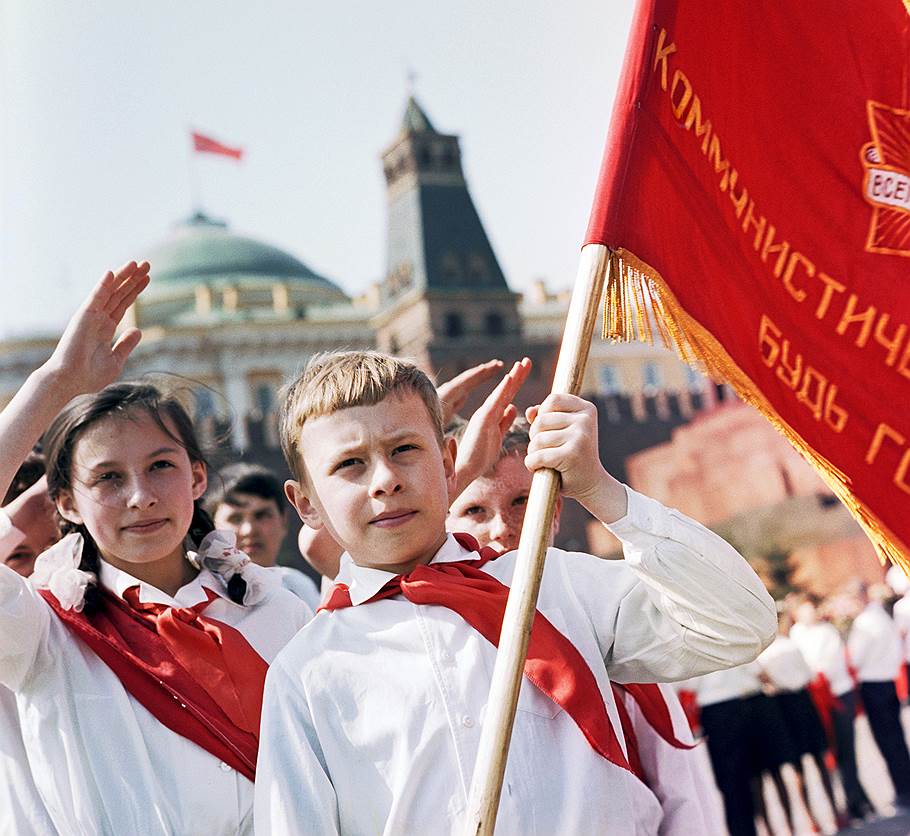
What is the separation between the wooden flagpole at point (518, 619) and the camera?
142 cm

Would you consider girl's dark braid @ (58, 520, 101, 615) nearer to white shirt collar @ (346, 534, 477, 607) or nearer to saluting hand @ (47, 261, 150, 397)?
saluting hand @ (47, 261, 150, 397)

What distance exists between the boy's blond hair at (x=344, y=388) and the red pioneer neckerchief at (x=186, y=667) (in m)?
0.35

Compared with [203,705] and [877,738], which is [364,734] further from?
[877,738]

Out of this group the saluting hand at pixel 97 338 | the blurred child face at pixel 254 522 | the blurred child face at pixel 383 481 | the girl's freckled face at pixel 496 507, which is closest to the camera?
the blurred child face at pixel 383 481

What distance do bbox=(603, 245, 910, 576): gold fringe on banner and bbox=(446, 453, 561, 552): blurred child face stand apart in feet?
1.99

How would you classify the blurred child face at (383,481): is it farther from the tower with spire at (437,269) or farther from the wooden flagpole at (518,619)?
the tower with spire at (437,269)

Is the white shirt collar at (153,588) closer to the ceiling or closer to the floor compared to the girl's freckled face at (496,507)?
closer to the floor

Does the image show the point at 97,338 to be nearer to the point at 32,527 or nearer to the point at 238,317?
the point at 32,527

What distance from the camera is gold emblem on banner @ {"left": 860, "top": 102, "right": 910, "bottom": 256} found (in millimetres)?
2123

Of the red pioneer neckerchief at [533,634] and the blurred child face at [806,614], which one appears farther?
the blurred child face at [806,614]

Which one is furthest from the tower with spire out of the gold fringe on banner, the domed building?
the gold fringe on banner

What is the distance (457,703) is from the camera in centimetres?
158

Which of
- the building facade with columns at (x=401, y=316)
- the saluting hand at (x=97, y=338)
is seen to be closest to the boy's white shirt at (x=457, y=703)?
the saluting hand at (x=97, y=338)

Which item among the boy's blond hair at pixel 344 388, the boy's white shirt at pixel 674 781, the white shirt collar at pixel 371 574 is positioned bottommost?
the boy's white shirt at pixel 674 781
